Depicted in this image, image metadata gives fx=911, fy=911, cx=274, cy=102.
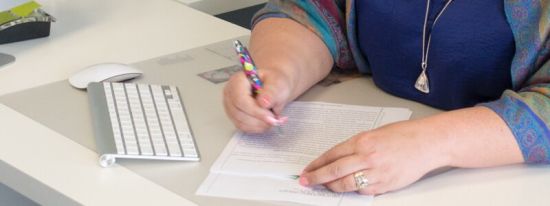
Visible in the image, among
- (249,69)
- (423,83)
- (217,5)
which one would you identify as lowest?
(217,5)

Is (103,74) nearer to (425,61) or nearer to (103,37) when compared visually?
(103,37)

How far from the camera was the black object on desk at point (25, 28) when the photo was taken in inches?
65.7

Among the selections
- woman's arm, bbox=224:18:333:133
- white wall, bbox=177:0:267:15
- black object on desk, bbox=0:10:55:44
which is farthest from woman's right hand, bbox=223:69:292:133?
white wall, bbox=177:0:267:15

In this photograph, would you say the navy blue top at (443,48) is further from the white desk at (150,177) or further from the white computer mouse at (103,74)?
the white computer mouse at (103,74)

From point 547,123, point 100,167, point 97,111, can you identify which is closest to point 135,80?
point 97,111

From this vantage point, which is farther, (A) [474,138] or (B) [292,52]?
(B) [292,52]

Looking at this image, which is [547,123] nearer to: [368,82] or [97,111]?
[368,82]

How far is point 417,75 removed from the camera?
1.39m

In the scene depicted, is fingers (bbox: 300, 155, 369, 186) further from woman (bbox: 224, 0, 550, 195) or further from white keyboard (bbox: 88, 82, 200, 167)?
white keyboard (bbox: 88, 82, 200, 167)

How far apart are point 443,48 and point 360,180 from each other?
0.97ft

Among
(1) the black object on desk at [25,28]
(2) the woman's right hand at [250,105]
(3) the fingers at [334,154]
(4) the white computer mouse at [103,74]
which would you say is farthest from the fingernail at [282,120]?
(1) the black object on desk at [25,28]

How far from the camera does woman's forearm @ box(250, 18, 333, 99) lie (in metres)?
1.40

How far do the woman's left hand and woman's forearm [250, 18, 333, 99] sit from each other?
0.27 m

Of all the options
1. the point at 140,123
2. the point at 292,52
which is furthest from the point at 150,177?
the point at 292,52
